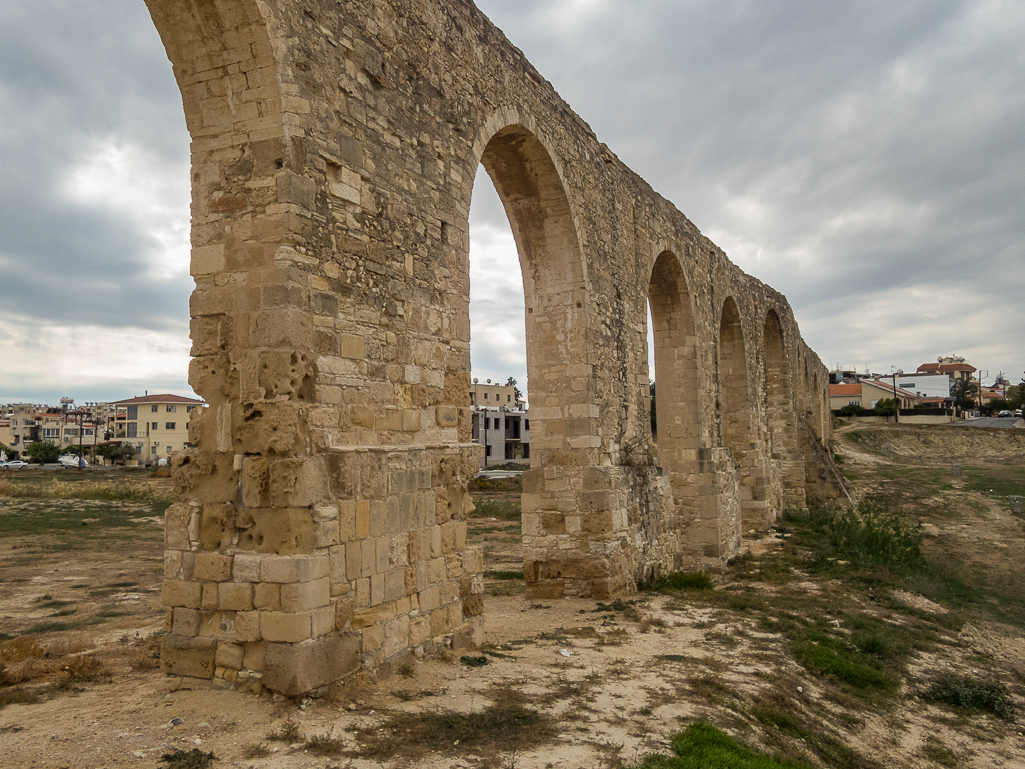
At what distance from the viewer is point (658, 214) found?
1186 centimetres

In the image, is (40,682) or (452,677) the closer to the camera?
(40,682)

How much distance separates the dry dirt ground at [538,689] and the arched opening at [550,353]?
0.76 m

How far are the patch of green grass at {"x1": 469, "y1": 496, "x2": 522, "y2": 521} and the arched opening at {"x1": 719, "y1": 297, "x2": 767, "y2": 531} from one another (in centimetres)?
548

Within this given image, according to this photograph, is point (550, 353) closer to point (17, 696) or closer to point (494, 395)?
point (17, 696)

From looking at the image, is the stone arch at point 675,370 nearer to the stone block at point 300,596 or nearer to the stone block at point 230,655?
the stone block at point 300,596

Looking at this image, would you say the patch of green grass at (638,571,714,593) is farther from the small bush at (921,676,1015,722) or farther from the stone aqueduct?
the stone aqueduct

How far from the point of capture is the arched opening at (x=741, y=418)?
16188 mm

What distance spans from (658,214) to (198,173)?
8675 mm

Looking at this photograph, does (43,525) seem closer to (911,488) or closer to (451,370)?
(451,370)

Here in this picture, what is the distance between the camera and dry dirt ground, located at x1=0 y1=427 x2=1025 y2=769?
142 inches

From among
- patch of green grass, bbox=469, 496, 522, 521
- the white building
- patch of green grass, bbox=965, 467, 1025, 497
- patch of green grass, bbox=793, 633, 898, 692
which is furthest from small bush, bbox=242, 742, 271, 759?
the white building

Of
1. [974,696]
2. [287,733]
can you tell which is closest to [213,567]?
[287,733]

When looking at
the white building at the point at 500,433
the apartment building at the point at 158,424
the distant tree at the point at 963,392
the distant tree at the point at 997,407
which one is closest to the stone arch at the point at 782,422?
the white building at the point at 500,433

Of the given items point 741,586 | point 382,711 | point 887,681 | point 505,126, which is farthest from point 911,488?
point 382,711
